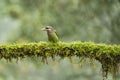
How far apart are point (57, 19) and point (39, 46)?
Answer: 25.0 feet

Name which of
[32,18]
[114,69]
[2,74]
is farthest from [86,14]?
[114,69]

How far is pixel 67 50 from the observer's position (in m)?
6.90

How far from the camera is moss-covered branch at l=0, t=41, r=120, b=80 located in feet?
22.6

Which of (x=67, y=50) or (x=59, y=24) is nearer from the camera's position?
(x=67, y=50)

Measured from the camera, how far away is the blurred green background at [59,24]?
45.9ft

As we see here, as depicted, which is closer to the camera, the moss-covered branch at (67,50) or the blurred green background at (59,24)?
the moss-covered branch at (67,50)

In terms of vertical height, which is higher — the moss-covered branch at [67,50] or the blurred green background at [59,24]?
the blurred green background at [59,24]

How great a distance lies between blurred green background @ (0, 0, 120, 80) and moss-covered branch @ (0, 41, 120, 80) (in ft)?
21.7

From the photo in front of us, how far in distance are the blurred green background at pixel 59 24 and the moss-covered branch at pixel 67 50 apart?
6.62 meters

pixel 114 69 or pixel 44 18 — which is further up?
pixel 44 18

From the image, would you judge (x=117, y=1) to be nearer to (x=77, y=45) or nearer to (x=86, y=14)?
(x=86, y=14)

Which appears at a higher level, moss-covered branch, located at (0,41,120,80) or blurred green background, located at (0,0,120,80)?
blurred green background, located at (0,0,120,80)

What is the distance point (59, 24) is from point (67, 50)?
294 inches

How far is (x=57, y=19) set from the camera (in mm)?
14508
